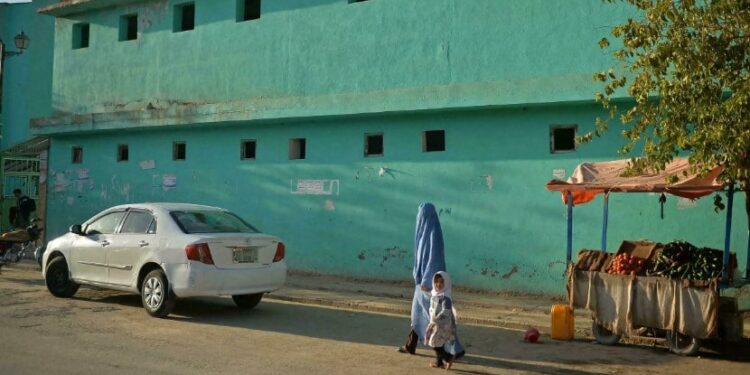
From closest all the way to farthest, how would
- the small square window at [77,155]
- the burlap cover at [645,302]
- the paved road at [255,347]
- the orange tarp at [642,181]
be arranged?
the paved road at [255,347] < the burlap cover at [645,302] < the orange tarp at [642,181] < the small square window at [77,155]

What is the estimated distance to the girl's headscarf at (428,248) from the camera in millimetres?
7812

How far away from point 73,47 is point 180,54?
4638 mm

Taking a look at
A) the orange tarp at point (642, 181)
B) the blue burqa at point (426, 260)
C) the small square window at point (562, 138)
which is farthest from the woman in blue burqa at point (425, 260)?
the small square window at point (562, 138)

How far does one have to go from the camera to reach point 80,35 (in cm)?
2100

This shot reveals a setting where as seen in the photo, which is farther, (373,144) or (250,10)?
(250,10)

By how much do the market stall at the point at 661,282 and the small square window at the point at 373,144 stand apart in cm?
577

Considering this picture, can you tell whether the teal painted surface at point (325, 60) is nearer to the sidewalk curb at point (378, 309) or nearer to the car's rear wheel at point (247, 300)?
the sidewalk curb at point (378, 309)

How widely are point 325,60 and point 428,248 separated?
8535 millimetres

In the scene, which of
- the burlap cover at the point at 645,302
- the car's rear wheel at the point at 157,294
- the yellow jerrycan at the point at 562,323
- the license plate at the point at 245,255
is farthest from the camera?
the license plate at the point at 245,255

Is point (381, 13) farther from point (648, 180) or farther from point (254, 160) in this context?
point (648, 180)

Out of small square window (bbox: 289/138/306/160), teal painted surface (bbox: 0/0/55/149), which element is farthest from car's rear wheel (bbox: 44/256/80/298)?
teal painted surface (bbox: 0/0/55/149)

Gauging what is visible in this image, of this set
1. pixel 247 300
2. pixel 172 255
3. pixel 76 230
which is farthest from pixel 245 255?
pixel 76 230

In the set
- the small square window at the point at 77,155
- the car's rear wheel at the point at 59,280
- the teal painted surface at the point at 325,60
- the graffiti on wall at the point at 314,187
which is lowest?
the car's rear wheel at the point at 59,280

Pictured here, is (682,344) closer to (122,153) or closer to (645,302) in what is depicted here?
(645,302)
